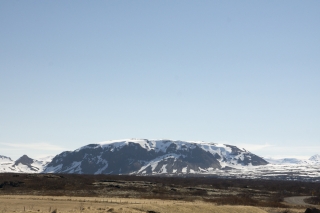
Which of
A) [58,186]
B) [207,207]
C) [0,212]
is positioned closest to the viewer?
[0,212]

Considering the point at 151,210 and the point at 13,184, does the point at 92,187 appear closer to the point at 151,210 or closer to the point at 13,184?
the point at 13,184

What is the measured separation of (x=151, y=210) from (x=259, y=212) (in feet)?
58.0

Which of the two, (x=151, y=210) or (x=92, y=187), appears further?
(x=92, y=187)

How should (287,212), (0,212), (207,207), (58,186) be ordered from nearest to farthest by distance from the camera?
(0,212)
(207,207)
(287,212)
(58,186)

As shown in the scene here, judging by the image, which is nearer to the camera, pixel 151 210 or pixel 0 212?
pixel 0 212

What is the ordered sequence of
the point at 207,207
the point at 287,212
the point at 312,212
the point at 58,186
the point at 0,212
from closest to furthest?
the point at 0,212 → the point at 312,212 → the point at 207,207 → the point at 287,212 → the point at 58,186

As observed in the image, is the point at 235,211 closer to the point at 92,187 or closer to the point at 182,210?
the point at 182,210

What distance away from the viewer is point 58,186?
101938 mm

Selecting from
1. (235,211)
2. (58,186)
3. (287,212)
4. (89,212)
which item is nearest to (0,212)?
(89,212)

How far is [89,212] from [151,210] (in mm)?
8183

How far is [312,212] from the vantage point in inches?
1876

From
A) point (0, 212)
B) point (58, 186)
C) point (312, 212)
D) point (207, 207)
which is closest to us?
point (0, 212)

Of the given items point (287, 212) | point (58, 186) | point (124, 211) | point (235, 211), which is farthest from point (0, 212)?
point (58, 186)

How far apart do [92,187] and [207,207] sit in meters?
57.9
